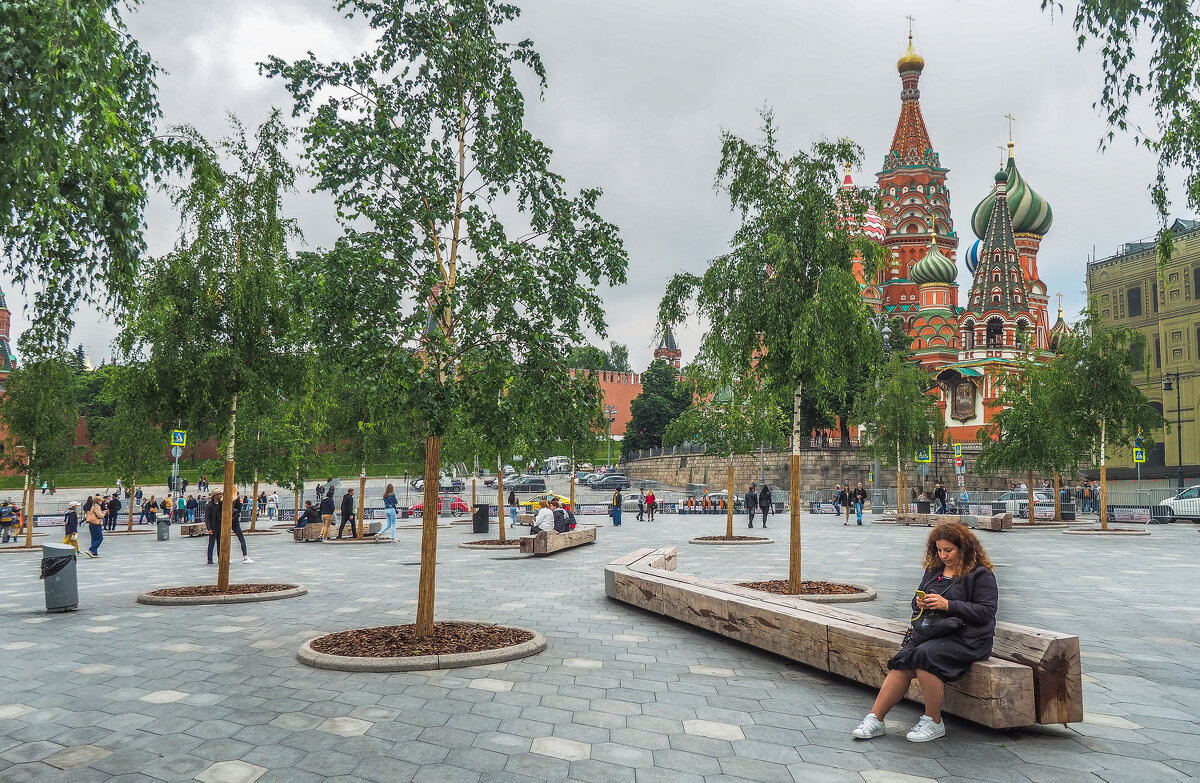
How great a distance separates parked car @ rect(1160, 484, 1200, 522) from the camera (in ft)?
109

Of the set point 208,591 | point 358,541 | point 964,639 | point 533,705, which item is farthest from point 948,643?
point 358,541

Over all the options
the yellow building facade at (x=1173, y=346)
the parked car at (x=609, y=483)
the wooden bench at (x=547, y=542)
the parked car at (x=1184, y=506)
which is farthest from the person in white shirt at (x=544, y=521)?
the yellow building facade at (x=1173, y=346)

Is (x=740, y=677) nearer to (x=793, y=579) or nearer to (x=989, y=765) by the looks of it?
(x=989, y=765)

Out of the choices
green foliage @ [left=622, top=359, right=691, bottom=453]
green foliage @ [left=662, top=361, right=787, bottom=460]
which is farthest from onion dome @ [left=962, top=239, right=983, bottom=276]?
green foliage @ [left=662, top=361, right=787, bottom=460]

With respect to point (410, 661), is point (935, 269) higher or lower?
higher

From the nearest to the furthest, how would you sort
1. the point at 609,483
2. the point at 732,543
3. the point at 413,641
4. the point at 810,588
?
the point at 413,641, the point at 810,588, the point at 732,543, the point at 609,483

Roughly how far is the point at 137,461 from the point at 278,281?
911 inches

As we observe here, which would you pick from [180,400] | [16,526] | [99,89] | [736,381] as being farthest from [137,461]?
[99,89]

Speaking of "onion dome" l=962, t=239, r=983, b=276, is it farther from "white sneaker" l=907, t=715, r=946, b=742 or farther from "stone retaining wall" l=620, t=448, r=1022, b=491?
"white sneaker" l=907, t=715, r=946, b=742

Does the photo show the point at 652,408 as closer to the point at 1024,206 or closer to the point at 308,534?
the point at 1024,206

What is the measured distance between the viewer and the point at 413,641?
7.95 meters

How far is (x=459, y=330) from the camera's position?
7938mm

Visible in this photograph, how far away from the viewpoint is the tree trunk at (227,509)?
12.2 m

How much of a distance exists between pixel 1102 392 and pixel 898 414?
40.1 ft
